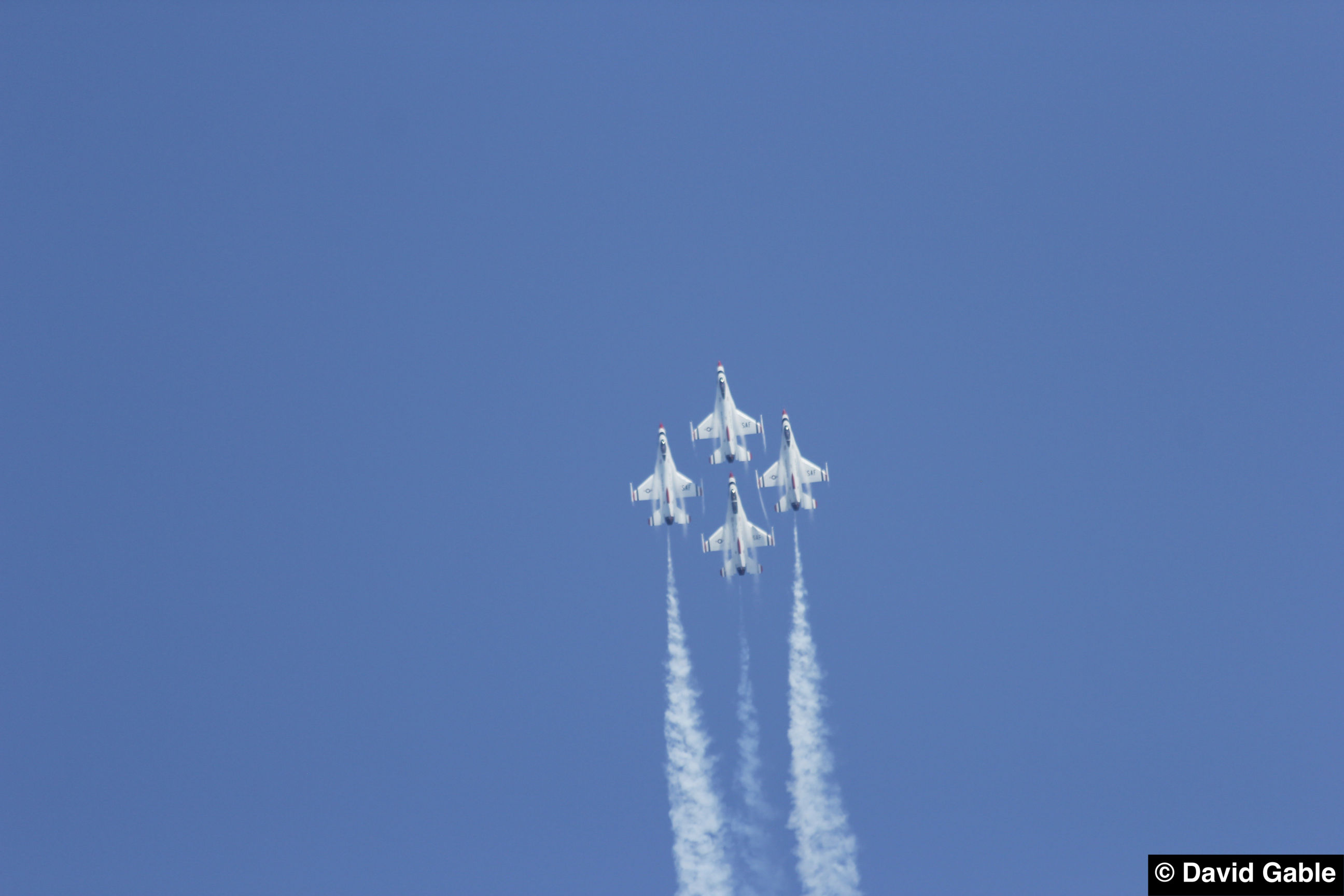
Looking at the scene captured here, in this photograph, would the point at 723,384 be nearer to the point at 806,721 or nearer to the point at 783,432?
the point at 783,432

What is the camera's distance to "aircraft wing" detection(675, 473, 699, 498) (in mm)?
112875

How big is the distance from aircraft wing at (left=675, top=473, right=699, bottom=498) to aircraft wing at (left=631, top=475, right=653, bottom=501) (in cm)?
173

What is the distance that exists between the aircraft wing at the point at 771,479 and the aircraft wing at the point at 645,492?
243 inches

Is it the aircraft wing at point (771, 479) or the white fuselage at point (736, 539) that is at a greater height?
the aircraft wing at point (771, 479)

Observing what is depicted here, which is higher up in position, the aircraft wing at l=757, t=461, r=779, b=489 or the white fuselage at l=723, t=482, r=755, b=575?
the aircraft wing at l=757, t=461, r=779, b=489

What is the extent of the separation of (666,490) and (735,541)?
501 cm

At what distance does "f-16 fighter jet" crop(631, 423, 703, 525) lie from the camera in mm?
111000

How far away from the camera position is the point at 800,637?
116750mm

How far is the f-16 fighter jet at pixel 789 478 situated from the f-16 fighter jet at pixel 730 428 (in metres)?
1.77

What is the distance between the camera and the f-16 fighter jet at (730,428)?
109 meters

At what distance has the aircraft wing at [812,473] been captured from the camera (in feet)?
371

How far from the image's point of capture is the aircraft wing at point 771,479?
11188cm

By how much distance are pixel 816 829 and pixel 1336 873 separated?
94.5 feet

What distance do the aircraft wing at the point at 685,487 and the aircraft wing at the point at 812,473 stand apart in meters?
5.81
